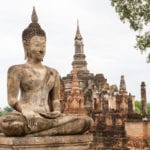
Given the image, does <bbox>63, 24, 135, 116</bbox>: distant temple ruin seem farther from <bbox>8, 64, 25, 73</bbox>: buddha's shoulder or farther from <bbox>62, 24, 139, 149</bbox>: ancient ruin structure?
<bbox>8, 64, 25, 73</bbox>: buddha's shoulder

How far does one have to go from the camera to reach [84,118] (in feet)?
17.0

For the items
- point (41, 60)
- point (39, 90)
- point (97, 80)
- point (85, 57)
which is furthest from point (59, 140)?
point (85, 57)

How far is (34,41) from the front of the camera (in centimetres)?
548

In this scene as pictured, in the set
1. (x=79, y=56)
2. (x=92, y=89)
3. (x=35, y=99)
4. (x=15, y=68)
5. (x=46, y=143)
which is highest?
(x=79, y=56)

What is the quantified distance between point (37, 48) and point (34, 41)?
104mm

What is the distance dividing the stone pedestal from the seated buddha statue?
0.08 metres

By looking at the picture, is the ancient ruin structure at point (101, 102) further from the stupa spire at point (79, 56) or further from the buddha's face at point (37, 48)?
the buddha's face at point (37, 48)

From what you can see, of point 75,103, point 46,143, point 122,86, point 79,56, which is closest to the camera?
point 46,143

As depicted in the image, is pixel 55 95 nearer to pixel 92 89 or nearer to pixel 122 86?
pixel 122 86

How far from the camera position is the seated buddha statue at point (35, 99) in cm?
491

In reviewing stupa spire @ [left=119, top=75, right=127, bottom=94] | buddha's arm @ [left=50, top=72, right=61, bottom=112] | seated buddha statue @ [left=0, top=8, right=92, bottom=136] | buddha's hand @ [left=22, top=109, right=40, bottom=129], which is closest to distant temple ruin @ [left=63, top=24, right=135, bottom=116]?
stupa spire @ [left=119, top=75, right=127, bottom=94]

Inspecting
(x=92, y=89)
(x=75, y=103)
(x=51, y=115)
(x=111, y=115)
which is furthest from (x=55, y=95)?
(x=92, y=89)

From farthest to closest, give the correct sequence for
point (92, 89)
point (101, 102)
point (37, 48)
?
1. point (92, 89)
2. point (101, 102)
3. point (37, 48)

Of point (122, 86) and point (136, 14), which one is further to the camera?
point (122, 86)
